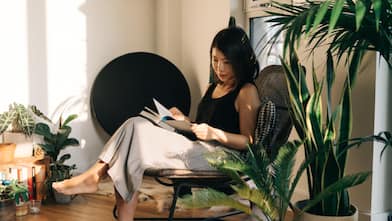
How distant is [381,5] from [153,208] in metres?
1.91

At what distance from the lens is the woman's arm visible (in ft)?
7.69

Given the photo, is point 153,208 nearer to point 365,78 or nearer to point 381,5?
point 365,78

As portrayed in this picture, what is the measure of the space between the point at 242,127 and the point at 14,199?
1.40 m

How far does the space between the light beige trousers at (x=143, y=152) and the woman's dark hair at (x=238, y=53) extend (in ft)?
1.29

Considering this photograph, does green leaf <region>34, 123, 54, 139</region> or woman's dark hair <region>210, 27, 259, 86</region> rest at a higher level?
woman's dark hair <region>210, 27, 259, 86</region>

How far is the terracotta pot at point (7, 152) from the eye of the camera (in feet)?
10.3

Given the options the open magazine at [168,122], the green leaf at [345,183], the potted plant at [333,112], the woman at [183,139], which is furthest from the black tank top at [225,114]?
the green leaf at [345,183]

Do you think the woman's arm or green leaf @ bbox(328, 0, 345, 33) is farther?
the woman's arm

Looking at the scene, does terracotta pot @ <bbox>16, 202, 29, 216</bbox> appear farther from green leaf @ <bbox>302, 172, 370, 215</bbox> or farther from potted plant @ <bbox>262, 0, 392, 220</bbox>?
green leaf @ <bbox>302, 172, 370, 215</bbox>

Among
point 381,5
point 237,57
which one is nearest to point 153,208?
point 237,57

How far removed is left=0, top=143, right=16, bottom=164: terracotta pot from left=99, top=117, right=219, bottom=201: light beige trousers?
1.10 metres

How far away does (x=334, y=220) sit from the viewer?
6.61 ft

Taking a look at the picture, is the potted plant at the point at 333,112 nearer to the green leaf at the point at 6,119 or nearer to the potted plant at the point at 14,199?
the potted plant at the point at 14,199

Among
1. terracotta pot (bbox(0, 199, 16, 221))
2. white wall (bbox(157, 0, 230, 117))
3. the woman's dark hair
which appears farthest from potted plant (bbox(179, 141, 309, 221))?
white wall (bbox(157, 0, 230, 117))
